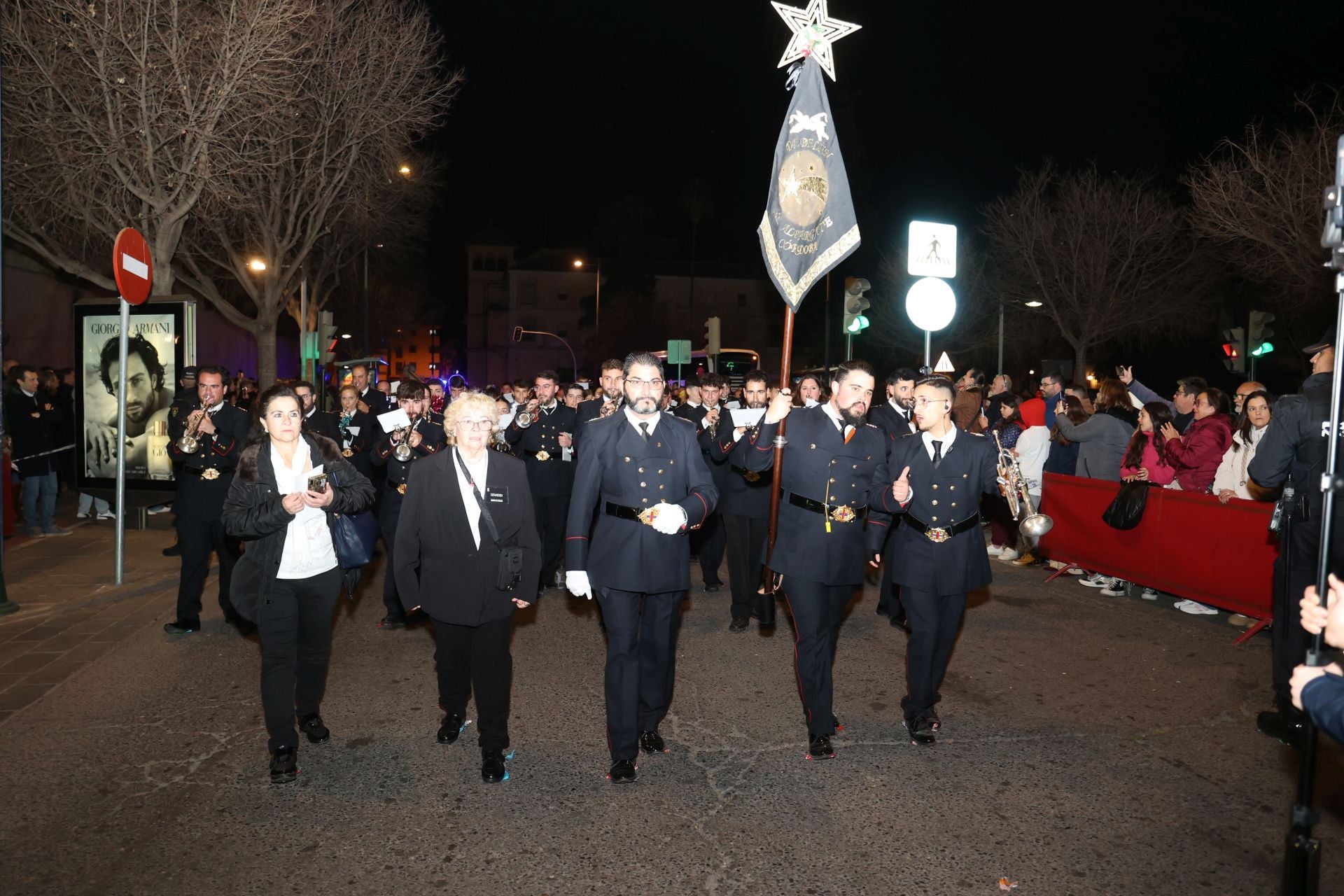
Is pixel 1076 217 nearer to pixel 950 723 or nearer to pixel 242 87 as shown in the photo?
pixel 242 87

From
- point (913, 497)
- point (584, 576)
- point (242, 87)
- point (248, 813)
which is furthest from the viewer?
point (242, 87)

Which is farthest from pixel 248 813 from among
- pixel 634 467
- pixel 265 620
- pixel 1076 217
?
pixel 1076 217

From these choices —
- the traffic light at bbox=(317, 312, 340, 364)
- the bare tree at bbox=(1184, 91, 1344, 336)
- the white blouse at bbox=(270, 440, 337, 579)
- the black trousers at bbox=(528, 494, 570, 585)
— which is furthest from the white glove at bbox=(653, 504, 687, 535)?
the traffic light at bbox=(317, 312, 340, 364)

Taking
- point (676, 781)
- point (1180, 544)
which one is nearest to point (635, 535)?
point (676, 781)

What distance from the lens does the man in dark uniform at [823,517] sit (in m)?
5.14

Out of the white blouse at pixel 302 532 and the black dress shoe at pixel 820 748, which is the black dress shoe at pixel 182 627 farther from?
the black dress shoe at pixel 820 748

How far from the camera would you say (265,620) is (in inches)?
192

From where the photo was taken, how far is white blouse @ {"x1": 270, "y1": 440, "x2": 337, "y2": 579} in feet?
16.1

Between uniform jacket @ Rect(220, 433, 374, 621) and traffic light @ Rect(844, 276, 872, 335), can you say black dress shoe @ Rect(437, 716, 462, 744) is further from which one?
traffic light @ Rect(844, 276, 872, 335)

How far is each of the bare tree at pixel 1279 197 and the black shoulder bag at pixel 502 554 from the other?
70.7 feet

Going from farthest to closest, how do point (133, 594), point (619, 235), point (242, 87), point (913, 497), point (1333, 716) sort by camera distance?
point (619, 235)
point (242, 87)
point (133, 594)
point (913, 497)
point (1333, 716)

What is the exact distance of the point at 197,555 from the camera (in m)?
7.35

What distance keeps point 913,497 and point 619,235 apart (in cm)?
8349

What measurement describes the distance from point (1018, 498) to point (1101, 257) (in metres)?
32.3
